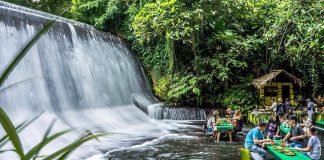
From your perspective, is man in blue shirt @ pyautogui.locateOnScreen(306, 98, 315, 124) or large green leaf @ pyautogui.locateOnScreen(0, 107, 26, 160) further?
man in blue shirt @ pyautogui.locateOnScreen(306, 98, 315, 124)

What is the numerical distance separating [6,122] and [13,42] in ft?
41.8

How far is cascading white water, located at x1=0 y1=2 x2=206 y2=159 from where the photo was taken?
38.0 ft

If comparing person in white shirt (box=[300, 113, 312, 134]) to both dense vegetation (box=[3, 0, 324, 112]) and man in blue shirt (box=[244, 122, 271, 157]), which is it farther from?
dense vegetation (box=[3, 0, 324, 112])

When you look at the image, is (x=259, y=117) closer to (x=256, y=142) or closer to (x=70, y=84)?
(x=256, y=142)

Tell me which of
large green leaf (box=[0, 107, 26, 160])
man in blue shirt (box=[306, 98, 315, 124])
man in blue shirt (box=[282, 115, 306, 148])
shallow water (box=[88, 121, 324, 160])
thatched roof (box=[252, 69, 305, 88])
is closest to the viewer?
large green leaf (box=[0, 107, 26, 160])

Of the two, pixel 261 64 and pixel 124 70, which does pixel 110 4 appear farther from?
pixel 261 64

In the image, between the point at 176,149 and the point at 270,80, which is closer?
the point at 176,149

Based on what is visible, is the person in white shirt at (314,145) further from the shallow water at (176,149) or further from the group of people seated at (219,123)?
the group of people seated at (219,123)

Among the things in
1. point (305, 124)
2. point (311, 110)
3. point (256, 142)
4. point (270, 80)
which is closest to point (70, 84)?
point (256, 142)

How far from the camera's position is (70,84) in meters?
14.6

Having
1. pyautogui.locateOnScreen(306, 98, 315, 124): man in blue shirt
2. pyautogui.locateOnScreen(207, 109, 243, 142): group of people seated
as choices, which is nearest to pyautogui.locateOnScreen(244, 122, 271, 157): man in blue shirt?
pyautogui.locateOnScreen(207, 109, 243, 142): group of people seated

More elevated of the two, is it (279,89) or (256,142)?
(279,89)

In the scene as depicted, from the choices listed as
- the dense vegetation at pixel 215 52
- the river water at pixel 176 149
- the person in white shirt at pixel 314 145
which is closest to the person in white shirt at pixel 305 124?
the person in white shirt at pixel 314 145

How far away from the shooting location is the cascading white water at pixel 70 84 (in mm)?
11586
